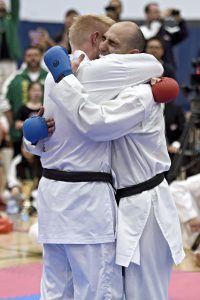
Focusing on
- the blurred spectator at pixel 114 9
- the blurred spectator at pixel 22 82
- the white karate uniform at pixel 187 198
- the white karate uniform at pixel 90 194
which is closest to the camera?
the white karate uniform at pixel 90 194

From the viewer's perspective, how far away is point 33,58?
10.7 m

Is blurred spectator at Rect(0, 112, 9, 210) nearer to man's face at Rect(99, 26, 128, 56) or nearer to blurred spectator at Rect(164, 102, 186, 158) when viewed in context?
blurred spectator at Rect(164, 102, 186, 158)

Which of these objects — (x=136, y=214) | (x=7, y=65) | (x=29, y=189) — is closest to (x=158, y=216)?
(x=136, y=214)

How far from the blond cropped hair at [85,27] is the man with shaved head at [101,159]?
0.11m

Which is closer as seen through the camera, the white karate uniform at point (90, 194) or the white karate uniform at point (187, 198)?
the white karate uniform at point (90, 194)


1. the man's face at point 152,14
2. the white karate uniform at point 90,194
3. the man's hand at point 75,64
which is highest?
the man's hand at point 75,64

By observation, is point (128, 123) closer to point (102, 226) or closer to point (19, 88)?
point (102, 226)

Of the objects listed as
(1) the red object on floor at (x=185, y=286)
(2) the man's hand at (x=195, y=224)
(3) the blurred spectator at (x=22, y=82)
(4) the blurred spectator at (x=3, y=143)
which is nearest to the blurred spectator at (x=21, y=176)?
(4) the blurred spectator at (x=3, y=143)

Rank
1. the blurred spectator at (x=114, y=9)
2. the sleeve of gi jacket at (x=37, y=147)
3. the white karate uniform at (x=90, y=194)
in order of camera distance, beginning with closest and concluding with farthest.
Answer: the white karate uniform at (x=90, y=194)
the sleeve of gi jacket at (x=37, y=147)
the blurred spectator at (x=114, y=9)

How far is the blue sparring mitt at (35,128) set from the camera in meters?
3.74

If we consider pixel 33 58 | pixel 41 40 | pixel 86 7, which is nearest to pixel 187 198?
pixel 33 58

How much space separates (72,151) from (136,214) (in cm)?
44

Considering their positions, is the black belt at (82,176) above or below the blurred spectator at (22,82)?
above

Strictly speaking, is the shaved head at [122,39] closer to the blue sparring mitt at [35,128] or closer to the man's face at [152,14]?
the blue sparring mitt at [35,128]
